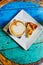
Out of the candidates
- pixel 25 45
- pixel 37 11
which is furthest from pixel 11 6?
pixel 25 45

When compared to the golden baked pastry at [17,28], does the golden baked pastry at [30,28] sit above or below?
below

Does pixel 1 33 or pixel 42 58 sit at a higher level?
pixel 1 33

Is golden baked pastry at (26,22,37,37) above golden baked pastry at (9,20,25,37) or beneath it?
beneath

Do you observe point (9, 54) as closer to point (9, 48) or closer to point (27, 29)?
point (9, 48)
